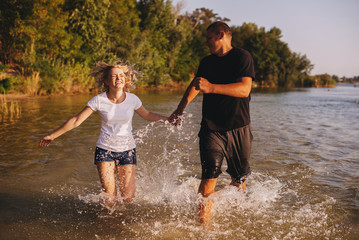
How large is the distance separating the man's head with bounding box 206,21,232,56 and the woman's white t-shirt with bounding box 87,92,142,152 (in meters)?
1.43

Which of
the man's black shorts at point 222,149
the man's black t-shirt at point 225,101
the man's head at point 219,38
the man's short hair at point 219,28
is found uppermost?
the man's short hair at point 219,28

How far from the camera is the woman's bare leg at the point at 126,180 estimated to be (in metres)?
4.30

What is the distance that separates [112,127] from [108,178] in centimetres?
71

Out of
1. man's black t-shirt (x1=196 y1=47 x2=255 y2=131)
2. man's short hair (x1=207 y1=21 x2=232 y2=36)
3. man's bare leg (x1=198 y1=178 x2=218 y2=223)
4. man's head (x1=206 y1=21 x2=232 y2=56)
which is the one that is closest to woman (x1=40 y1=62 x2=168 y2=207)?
man's black t-shirt (x1=196 y1=47 x2=255 y2=131)

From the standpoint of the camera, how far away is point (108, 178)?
4176 mm

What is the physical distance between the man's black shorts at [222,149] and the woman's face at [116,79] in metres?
1.31

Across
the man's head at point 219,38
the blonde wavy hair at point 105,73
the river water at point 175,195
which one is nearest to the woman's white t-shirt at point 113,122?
the blonde wavy hair at point 105,73

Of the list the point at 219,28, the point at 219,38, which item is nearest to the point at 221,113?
the point at 219,38

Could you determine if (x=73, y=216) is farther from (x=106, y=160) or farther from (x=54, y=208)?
(x=106, y=160)

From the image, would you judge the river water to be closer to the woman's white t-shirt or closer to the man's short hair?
the woman's white t-shirt

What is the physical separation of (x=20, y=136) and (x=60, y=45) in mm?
20585

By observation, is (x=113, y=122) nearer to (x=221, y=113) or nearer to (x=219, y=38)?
(x=221, y=113)

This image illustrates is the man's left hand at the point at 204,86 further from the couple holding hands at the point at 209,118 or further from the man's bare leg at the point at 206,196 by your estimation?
the man's bare leg at the point at 206,196

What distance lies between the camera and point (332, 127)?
40.9ft
